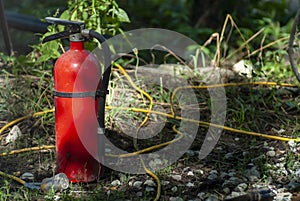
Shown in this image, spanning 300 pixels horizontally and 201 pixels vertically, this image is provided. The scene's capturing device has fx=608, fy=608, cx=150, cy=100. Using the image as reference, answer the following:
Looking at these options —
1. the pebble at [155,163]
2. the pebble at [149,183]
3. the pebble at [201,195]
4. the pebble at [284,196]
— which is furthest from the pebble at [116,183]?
the pebble at [284,196]

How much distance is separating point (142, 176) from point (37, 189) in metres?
0.53

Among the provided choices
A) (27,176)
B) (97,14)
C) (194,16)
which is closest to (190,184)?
(27,176)

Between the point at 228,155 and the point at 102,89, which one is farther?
the point at 228,155

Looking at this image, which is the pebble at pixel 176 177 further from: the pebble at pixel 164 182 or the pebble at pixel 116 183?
the pebble at pixel 116 183

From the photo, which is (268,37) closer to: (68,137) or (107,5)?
(107,5)

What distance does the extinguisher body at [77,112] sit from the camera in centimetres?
281

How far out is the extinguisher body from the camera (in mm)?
2809

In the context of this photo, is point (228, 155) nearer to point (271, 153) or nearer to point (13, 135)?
point (271, 153)

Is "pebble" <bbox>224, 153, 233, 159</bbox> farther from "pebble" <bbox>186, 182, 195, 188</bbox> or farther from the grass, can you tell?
"pebble" <bbox>186, 182, 195, 188</bbox>

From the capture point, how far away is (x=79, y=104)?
9.32 feet

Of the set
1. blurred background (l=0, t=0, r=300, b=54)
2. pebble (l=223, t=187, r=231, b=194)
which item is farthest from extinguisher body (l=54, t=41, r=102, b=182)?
blurred background (l=0, t=0, r=300, b=54)

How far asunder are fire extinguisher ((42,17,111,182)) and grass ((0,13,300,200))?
0.11 metres

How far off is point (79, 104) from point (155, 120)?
94 cm

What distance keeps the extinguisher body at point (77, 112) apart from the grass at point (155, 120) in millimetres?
100
